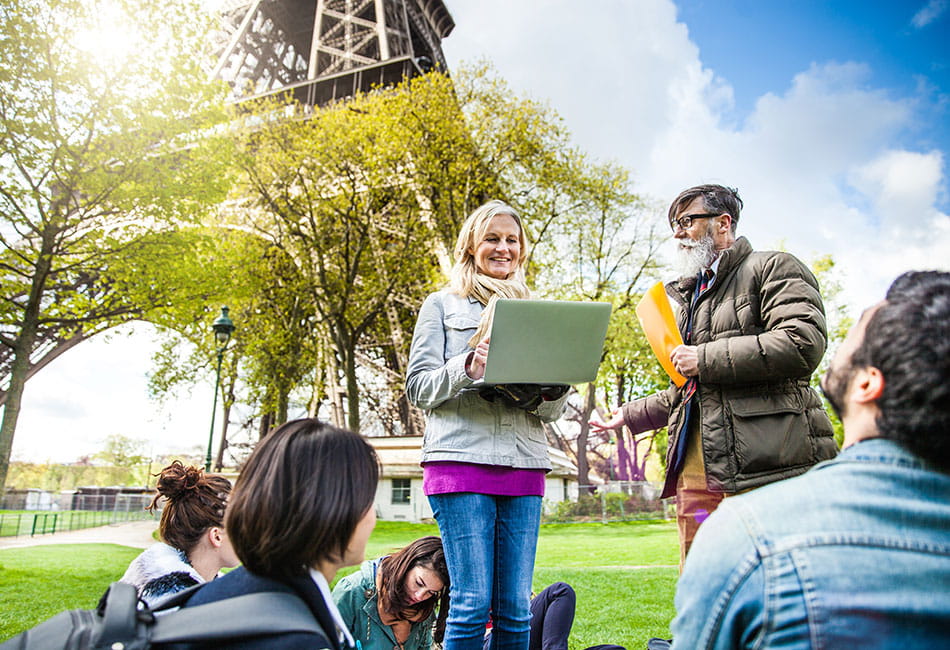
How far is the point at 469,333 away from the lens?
8.66 feet

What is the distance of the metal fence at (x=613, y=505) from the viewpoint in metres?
22.0

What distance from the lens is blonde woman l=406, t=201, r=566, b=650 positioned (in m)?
2.29

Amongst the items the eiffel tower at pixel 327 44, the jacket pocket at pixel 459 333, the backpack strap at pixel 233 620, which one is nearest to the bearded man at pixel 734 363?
the jacket pocket at pixel 459 333

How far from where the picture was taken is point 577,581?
7285 mm

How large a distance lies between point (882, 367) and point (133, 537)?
19.5 metres

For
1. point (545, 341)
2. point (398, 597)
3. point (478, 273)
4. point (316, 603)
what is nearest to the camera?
point (316, 603)

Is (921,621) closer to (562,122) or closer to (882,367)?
(882,367)

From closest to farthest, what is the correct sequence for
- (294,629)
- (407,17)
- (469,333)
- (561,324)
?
1. (294,629)
2. (561,324)
3. (469,333)
4. (407,17)

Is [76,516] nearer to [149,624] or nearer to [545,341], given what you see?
[545,341]

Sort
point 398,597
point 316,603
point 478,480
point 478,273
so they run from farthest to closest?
point 398,597, point 478,273, point 478,480, point 316,603

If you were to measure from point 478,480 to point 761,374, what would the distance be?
1051 mm

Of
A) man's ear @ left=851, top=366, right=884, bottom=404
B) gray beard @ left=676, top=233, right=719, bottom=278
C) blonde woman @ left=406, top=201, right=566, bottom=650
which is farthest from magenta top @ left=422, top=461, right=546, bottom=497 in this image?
man's ear @ left=851, top=366, right=884, bottom=404

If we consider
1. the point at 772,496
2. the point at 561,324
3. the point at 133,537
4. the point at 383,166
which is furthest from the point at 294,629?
the point at 133,537

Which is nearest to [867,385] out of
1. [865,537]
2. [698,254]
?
[865,537]
